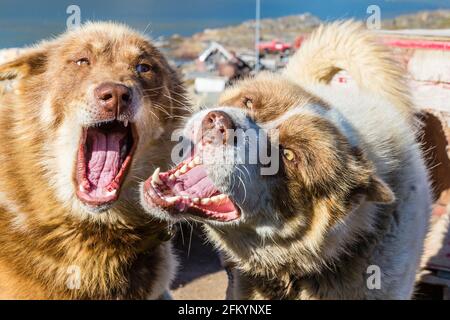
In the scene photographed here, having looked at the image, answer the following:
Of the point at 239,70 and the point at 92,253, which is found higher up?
the point at 239,70

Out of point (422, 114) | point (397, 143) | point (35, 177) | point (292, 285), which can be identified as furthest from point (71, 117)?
point (422, 114)

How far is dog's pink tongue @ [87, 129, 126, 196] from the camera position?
3.90m

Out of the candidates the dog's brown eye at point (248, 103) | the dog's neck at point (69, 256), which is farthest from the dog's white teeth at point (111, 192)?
the dog's brown eye at point (248, 103)

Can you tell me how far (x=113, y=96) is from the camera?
3701mm

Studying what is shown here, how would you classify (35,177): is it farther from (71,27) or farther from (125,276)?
(71,27)

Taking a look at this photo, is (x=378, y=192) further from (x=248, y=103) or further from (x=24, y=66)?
(x=24, y=66)

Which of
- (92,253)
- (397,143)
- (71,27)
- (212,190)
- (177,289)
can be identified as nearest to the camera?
(212,190)

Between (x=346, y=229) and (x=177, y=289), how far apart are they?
393 cm

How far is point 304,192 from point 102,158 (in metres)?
1.31

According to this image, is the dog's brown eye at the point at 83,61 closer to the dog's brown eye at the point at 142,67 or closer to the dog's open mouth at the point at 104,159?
the dog's brown eye at the point at 142,67

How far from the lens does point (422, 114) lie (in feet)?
20.5
